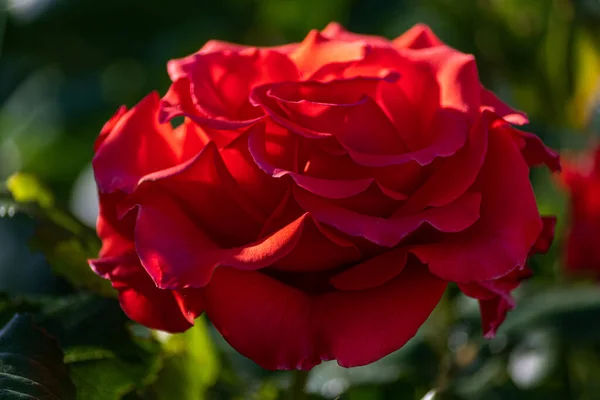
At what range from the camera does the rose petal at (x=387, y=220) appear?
455 millimetres

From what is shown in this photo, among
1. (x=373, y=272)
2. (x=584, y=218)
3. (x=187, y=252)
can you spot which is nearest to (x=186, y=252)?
(x=187, y=252)

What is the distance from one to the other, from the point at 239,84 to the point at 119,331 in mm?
201

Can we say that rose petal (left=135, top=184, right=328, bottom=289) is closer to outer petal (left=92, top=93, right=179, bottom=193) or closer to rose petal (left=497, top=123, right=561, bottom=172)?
outer petal (left=92, top=93, right=179, bottom=193)

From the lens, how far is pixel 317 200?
47 cm

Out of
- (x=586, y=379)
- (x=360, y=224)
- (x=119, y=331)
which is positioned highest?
(x=360, y=224)

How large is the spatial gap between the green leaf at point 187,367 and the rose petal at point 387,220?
0.85 feet

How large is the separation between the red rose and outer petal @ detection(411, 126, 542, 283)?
410 mm

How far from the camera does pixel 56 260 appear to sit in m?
0.67

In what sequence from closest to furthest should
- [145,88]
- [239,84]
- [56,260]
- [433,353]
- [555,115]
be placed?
1. [239,84]
2. [56,260]
3. [433,353]
4. [555,115]
5. [145,88]

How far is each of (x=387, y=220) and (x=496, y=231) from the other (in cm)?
7

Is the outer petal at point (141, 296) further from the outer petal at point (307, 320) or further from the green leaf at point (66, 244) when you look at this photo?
the green leaf at point (66, 244)

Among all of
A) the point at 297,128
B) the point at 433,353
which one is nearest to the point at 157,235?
the point at 297,128

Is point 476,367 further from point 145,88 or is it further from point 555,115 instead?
point 145,88

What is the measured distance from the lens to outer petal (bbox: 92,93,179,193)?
507mm
